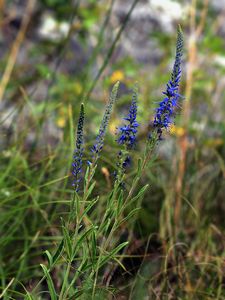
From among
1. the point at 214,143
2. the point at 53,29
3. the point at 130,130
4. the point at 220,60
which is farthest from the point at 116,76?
the point at 130,130

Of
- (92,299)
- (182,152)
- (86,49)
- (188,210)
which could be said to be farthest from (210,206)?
(86,49)

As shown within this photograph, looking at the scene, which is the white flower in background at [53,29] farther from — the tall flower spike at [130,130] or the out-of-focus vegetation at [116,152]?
the tall flower spike at [130,130]

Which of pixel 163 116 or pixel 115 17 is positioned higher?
pixel 115 17

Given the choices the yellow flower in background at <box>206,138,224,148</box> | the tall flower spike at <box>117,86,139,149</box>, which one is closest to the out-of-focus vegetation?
the yellow flower in background at <box>206,138,224,148</box>

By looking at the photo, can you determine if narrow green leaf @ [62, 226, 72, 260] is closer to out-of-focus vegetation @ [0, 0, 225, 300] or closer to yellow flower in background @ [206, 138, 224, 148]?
out-of-focus vegetation @ [0, 0, 225, 300]

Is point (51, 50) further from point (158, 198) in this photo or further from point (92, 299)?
point (92, 299)

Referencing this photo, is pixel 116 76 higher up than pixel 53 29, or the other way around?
pixel 53 29

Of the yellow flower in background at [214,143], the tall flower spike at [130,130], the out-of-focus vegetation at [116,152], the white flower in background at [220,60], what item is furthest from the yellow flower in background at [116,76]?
the tall flower spike at [130,130]

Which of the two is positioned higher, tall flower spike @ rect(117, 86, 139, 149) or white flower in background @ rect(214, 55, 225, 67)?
white flower in background @ rect(214, 55, 225, 67)

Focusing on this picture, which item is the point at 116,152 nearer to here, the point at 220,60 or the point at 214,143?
the point at 214,143
